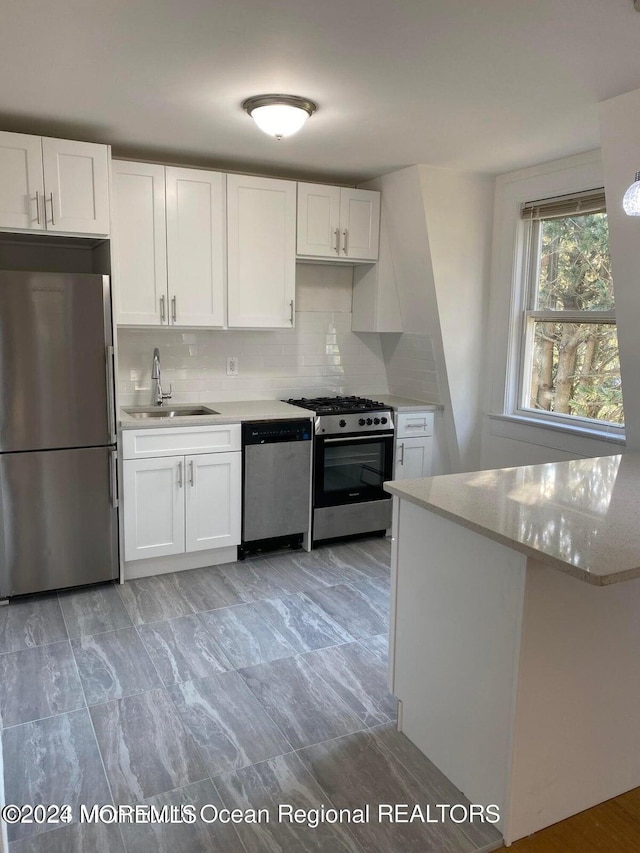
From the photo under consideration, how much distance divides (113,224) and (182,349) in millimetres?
951

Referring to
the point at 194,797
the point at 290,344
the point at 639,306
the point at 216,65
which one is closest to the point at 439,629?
the point at 194,797

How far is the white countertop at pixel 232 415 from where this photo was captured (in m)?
3.57

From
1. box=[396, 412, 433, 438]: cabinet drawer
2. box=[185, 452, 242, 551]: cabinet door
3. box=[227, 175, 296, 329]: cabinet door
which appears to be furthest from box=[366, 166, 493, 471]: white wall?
box=[185, 452, 242, 551]: cabinet door

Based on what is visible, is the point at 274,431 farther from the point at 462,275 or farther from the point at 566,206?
the point at 566,206

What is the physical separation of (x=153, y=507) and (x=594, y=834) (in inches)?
102

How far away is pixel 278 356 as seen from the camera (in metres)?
4.54

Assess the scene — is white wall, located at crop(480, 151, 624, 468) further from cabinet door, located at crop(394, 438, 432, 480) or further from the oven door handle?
the oven door handle

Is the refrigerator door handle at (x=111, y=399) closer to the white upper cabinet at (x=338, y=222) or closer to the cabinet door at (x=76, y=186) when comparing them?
the cabinet door at (x=76, y=186)

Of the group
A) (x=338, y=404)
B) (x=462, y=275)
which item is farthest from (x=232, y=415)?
(x=462, y=275)

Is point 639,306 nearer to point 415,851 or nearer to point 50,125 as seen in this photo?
point 415,851

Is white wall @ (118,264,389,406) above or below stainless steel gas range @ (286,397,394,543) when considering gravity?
above

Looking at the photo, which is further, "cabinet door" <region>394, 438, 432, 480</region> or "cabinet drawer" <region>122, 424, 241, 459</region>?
"cabinet door" <region>394, 438, 432, 480</region>

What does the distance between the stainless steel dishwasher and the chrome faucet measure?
2.08 feet

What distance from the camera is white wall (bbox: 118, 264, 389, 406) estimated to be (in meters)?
4.10
